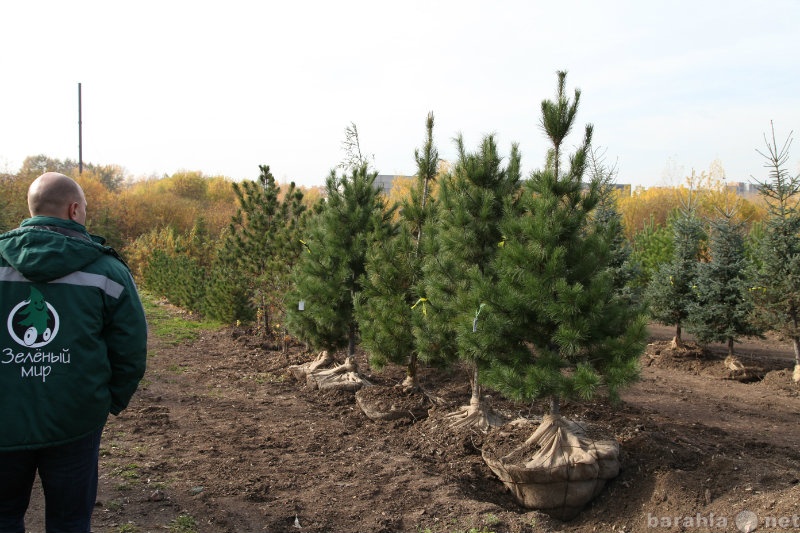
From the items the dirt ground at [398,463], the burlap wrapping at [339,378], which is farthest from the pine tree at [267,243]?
the burlap wrapping at [339,378]

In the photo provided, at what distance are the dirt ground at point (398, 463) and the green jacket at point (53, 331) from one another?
1.79 meters

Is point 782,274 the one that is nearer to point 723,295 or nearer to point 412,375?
point 723,295

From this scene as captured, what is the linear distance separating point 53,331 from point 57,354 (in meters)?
0.11

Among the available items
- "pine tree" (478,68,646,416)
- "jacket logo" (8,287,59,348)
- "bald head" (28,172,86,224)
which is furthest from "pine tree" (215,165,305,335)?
"jacket logo" (8,287,59,348)

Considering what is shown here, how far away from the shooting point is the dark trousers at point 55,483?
3.01 m

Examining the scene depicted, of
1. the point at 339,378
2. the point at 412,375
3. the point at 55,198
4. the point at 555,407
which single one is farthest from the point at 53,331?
the point at 339,378

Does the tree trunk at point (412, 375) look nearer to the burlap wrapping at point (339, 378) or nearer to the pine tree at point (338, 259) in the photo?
the burlap wrapping at point (339, 378)

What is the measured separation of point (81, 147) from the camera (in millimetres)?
30281

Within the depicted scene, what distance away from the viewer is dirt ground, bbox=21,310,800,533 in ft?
14.8

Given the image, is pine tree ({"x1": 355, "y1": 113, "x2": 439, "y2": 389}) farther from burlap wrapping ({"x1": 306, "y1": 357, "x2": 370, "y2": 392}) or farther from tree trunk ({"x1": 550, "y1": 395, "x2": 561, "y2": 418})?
tree trunk ({"x1": 550, "y1": 395, "x2": 561, "y2": 418})

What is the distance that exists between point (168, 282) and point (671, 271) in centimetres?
1391

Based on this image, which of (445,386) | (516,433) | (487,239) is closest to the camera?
(516,433)

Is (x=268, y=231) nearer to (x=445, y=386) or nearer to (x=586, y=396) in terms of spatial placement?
(x=445, y=386)

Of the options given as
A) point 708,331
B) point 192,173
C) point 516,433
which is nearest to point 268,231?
point 516,433
